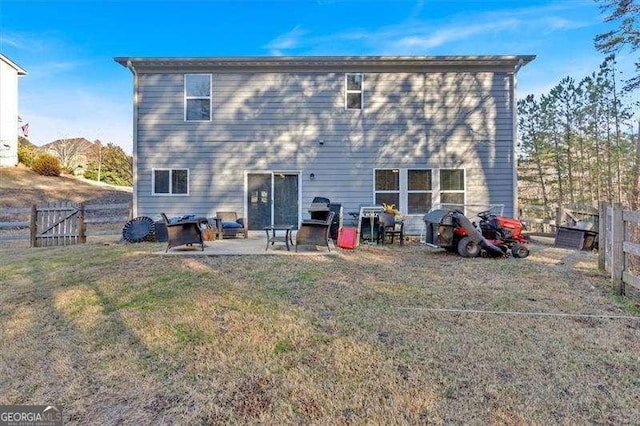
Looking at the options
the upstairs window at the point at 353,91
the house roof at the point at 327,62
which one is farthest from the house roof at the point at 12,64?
the upstairs window at the point at 353,91

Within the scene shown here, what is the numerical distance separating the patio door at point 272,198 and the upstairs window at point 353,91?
2538mm

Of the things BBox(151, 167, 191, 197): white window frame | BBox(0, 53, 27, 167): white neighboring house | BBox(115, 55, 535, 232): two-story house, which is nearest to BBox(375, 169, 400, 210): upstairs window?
BBox(115, 55, 535, 232): two-story house

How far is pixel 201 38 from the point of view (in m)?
12.5

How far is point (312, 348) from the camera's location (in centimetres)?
279

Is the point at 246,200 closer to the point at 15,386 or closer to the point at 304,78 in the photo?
the point at 304,78

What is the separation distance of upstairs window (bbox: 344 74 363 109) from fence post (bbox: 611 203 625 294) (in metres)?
6.81

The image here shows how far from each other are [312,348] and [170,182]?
8.45 meters

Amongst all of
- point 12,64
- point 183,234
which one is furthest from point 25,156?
point 183,234

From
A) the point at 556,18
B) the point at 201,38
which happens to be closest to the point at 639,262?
the point at 556,18

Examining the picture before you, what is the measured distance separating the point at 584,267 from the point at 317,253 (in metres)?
4.58

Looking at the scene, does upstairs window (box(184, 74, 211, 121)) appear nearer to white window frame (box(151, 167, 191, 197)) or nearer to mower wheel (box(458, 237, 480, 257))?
white window frame (box(151, 167, 191, 197))

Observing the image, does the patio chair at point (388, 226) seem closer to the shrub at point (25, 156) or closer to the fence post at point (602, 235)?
the fence post at point (602, 235)

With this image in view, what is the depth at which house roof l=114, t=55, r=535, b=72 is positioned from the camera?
31.2ft

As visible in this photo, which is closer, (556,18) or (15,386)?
(15,386)
